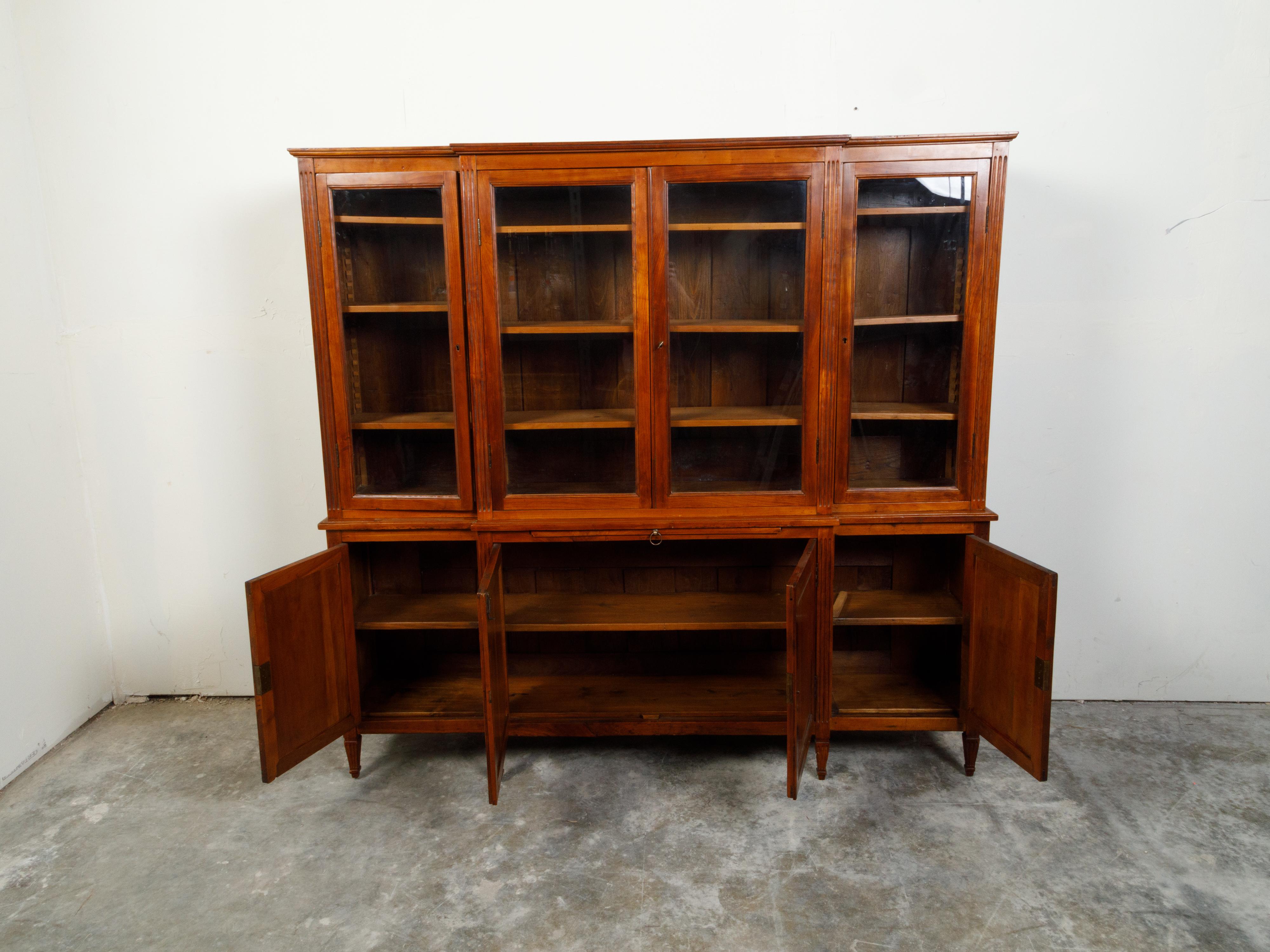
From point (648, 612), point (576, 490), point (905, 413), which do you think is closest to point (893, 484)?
point (905, 413)

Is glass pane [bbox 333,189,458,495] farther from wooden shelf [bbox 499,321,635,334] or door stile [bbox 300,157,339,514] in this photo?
wooden shelf [bbox 499,321,635,334]

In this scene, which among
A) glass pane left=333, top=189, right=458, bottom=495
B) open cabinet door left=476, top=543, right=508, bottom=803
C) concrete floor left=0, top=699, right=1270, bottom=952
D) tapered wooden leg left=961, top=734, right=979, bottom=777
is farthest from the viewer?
tapered wooden leg left=961, top=734, right=979, bottom=777

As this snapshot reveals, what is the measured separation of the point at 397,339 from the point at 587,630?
1162 mm

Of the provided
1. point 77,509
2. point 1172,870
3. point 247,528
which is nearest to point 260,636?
point 247,528

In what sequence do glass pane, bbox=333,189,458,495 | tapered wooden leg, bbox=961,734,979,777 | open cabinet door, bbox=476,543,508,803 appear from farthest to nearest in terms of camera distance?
tapered wooden leg, bbox=961,734,979,777
glass pane, bbox=333,189,458,495
open cabinet door, bbox=476,543,508,803

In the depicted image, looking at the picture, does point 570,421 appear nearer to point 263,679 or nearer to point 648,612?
point 648,612

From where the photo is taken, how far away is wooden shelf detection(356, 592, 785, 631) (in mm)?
2424

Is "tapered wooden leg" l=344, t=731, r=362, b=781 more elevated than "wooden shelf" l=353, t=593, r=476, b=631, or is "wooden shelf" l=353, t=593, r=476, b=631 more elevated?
"wooden shelf" l=353, t=593, r=476, b=631

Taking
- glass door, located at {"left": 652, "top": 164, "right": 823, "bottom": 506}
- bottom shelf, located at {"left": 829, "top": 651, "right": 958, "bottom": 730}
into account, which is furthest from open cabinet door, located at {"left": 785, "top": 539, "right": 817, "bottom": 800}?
glass door, located at {"left": 652, "top": 164, "right": 823, "bottom": 506}

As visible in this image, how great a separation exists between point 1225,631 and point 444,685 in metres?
3.04

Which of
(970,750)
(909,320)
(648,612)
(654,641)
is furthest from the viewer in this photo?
(654,641)

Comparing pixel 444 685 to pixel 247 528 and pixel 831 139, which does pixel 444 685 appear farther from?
pixel 831 139

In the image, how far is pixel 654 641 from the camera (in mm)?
2805

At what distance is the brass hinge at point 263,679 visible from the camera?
2.00 metres
